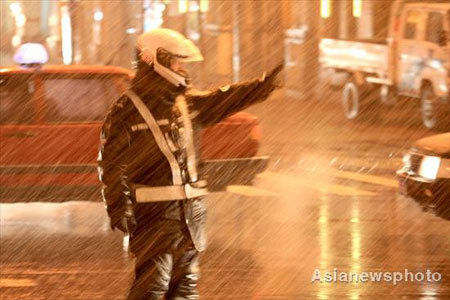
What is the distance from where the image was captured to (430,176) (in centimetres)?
1013

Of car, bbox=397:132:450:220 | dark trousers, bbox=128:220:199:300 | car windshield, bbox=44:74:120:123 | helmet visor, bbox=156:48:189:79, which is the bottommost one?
car, bbox=397:132:450:220

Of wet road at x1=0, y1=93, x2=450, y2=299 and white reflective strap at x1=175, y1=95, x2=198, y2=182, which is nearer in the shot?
white reflective strap at x1=175, y1=95, x2=198, y2=182

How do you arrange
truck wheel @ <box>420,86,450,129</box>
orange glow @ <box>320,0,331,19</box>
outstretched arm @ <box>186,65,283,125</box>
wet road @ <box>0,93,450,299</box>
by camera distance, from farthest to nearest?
orange glow @ <box>320,0,331,19</box>, truck wheel @ <box>420,86,450,129</box>, wet road @ <box>0,93,450,299</box>, outstretched arm @ <box>186,65,283,125</box>

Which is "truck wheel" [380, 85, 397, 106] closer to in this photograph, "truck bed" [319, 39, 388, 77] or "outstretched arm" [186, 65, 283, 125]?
"truck bed" [319, 39, 388, 77]

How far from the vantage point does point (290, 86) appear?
2908 cm

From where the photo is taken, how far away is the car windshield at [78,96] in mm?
11461

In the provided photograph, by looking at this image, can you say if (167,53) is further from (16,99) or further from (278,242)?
(16,99)

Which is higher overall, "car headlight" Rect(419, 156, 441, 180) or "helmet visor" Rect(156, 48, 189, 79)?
"helmet visor" Rect(156, 48, 189, 79)

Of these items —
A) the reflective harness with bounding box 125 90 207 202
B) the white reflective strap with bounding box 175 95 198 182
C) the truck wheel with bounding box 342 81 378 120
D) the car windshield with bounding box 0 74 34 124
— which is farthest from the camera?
the truck wheel with bounding box 342 81 378 120

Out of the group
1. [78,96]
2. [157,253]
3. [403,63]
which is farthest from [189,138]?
[403,63]

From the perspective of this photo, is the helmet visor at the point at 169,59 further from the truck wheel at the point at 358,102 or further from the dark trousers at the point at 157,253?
the truck wheel at the point at 358,102

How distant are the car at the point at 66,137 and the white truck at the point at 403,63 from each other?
29.9 feet

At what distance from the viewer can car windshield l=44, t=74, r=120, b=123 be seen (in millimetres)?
11461

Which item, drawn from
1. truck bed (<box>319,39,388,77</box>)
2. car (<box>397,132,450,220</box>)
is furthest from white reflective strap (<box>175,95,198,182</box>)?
truck bed (<box>319,39,388,77</box>)
